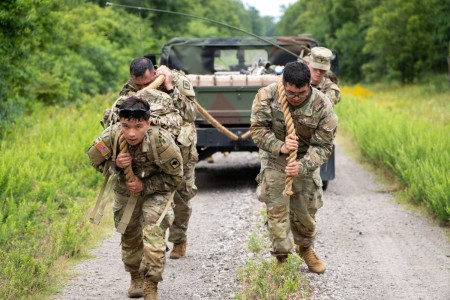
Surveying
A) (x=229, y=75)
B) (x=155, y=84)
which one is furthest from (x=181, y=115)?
(x=229, y=75)

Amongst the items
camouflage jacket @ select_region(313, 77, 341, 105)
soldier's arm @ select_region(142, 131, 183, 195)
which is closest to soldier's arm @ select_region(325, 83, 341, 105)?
camouflage jacket @ select_region(313, 77, 341, 105)

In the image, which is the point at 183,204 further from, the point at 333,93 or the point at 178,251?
the point at 333,93

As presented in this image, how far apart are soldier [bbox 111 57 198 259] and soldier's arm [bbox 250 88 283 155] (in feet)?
1.80

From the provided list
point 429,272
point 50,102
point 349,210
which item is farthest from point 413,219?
point 50,102

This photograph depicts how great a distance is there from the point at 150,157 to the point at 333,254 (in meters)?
2.82

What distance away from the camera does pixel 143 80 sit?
278 inches

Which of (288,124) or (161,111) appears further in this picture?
(288,124)

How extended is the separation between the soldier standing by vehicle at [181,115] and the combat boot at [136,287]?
1050 mm

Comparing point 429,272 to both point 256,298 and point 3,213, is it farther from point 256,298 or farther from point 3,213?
point 3,213

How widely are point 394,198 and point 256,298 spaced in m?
5.67

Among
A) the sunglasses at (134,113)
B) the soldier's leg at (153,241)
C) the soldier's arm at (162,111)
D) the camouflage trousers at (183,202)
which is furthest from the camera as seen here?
the camouflage trousers at (183,202)

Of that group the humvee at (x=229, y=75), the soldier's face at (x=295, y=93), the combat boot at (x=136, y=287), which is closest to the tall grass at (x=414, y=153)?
the humvee at (x=229, y=75)

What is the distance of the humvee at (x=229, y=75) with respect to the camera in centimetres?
1210

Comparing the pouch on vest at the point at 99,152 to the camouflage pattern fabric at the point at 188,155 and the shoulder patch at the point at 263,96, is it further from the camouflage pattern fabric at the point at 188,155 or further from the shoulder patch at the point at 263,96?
the shoulder patch at the point at 263,96
